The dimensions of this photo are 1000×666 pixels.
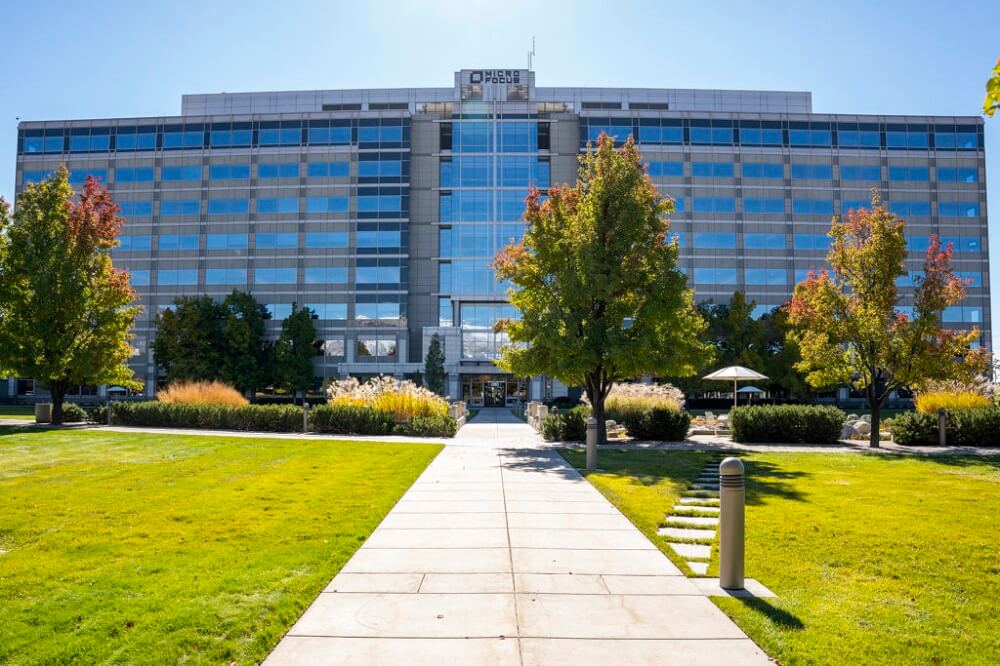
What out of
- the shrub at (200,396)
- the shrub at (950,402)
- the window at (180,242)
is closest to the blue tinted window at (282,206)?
the window at (180,242)

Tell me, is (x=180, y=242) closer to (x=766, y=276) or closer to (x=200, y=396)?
(x=200, y=396)

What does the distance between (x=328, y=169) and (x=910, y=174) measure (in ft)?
184

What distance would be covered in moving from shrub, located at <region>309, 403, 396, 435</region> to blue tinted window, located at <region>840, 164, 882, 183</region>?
5847cm

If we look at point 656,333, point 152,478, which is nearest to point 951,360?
point 656,333

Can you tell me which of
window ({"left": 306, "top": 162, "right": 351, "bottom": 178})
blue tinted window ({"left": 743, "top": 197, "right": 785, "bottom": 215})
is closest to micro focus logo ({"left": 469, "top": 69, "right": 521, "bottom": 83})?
window ({"left": 306, "top": 162, "right": 351, "bottom": 178})

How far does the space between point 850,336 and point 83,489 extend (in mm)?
20883

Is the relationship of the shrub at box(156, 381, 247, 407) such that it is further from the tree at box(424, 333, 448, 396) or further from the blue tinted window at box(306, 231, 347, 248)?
the blue tinted window at box(306, 231, 347, 248)

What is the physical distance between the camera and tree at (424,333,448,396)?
196ft

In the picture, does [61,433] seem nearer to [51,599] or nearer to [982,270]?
[51,599]

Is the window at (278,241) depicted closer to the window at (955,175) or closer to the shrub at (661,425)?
the shrub at (661,425)

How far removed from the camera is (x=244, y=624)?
502 centimetres

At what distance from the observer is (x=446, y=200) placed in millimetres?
65688

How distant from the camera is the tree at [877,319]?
20906mm

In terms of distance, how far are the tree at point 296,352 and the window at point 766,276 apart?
134ft
